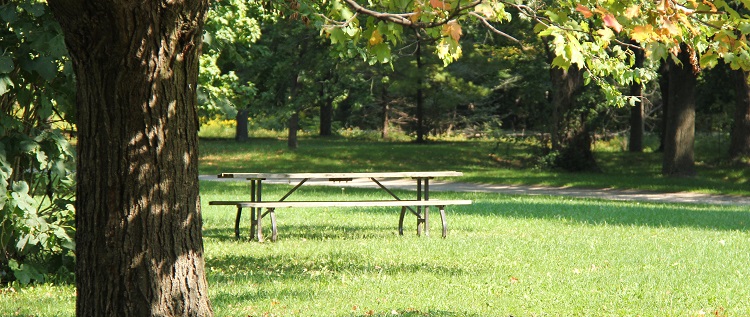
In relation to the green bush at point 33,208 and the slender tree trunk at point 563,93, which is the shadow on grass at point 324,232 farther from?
the slender tree trunk at point 563,93

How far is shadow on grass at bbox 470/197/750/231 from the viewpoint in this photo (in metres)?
13.6

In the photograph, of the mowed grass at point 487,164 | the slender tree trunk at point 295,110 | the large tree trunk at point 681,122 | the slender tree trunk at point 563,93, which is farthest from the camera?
the slender tree trunk at point 295,110

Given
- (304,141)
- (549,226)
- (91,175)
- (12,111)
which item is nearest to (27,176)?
(12,111)

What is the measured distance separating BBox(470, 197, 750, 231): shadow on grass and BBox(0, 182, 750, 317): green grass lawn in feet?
0.28

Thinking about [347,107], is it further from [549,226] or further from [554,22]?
[554,22]

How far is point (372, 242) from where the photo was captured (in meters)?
10.6

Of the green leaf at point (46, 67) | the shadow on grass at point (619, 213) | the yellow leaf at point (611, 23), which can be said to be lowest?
the shadow on grass at point (619, 213)

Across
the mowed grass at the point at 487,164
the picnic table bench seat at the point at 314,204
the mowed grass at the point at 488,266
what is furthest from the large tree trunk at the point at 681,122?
the picnic table bench seat at the point at 314,204

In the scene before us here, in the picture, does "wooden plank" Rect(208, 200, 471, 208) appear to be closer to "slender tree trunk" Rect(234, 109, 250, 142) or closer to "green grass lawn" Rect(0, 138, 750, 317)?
"green grass lawn" Rect(0, 138, 750, 317)

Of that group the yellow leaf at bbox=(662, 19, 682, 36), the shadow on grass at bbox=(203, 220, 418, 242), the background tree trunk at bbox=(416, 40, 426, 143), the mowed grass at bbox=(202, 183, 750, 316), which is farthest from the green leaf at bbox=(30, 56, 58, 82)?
the background tree trunk at bbox=(416, 40, 426, 143)

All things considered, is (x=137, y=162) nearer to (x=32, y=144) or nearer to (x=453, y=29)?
(x=453, y=29)

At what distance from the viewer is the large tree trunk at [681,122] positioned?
2392 centimetres

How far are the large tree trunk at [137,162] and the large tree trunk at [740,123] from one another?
23318 mm

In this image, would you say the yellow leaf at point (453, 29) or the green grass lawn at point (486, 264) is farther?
the green grass lawn at point (486, 264)
